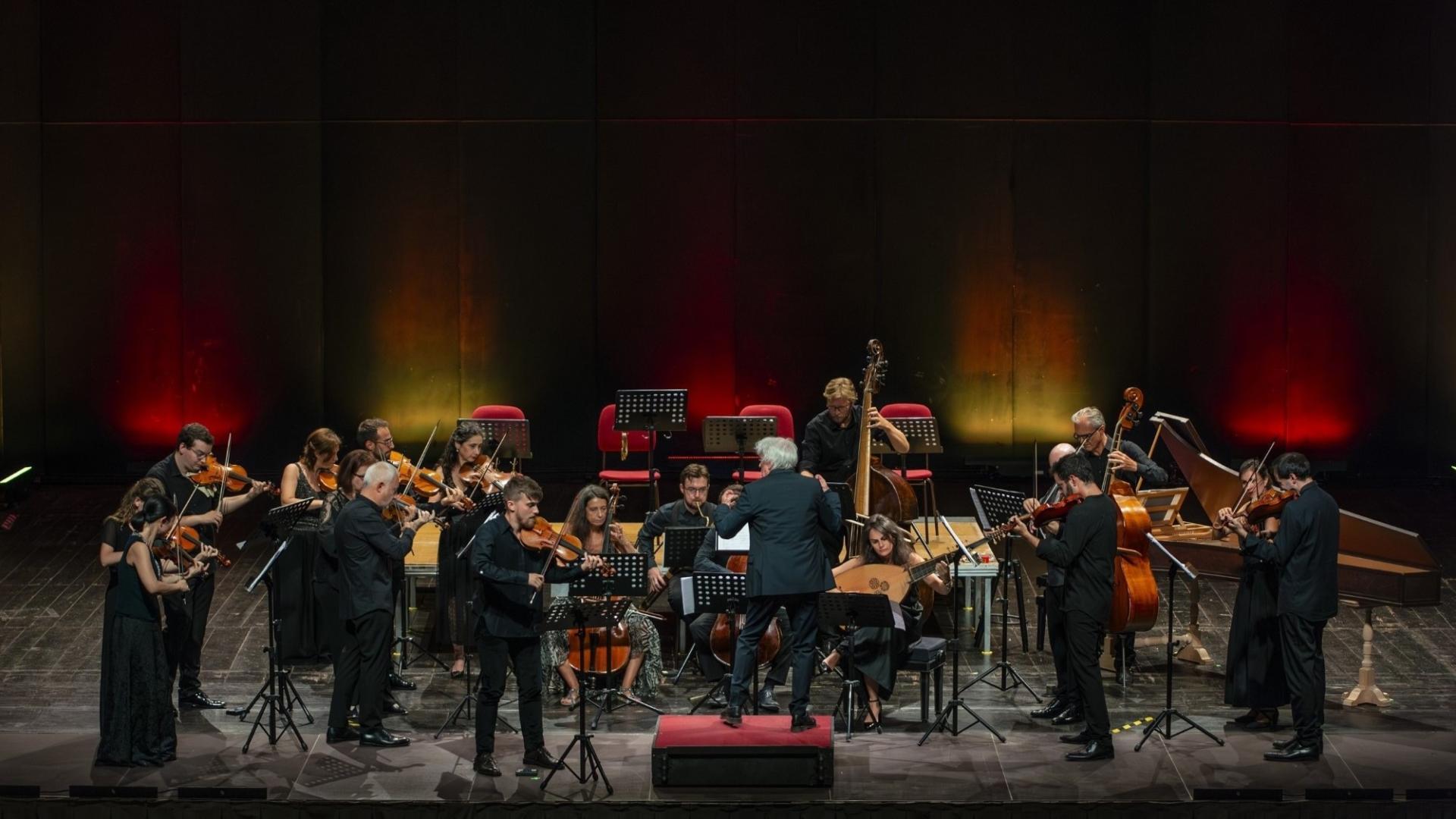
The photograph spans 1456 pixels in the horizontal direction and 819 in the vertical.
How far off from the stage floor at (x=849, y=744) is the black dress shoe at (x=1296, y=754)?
5 centimetres

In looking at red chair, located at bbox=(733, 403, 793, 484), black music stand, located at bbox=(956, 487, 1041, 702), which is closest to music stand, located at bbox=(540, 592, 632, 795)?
black music stand, located at bbox=(956, 487, 1041, 702)

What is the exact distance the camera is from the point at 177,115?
12.7 m

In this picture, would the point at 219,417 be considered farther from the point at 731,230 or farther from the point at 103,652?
the point at 103,652

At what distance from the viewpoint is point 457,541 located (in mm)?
8492

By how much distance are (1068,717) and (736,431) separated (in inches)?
123

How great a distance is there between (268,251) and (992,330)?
18.8ft

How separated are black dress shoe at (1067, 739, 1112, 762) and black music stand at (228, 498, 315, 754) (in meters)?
3.41

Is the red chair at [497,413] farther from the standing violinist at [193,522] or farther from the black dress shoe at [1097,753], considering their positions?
the black dress shoe at [1097,753]

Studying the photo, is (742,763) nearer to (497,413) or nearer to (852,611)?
A: (852,611)

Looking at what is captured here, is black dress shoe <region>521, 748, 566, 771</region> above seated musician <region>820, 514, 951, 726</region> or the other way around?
the other way around

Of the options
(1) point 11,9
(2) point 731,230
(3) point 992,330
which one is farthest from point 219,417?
(3) point 992,330

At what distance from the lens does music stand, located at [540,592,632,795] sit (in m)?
6.77

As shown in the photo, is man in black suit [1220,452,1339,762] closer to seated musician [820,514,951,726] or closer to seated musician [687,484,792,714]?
seated musician [820,514,951,726]

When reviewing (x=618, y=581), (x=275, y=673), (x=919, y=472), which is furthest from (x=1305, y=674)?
(x=275, y=673)
